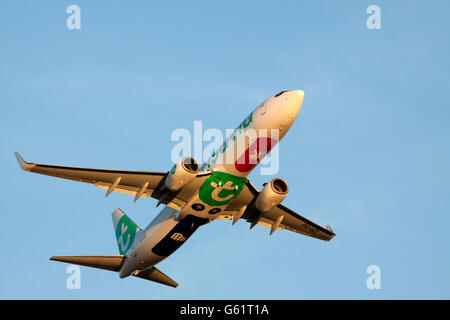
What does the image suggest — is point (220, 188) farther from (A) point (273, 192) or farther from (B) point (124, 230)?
(B) point (124, 230)

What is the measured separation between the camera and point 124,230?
6075cm

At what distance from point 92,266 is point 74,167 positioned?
13.0 metres

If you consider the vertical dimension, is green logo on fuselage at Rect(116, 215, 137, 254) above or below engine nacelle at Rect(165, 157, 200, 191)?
below

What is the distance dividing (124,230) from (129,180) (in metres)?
14.3

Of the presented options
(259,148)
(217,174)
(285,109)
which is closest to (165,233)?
(217,174)

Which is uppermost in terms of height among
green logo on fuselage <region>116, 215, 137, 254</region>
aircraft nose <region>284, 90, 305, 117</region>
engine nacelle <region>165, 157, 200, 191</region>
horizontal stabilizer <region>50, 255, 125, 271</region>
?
aircraft nose <region>284, 90, 305, 117</region>

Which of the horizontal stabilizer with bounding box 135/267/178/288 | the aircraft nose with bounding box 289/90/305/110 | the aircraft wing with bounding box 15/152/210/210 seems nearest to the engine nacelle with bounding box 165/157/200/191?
the aircraft wing with bounding box 15/152/210/210

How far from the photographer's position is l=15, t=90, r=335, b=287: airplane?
4488 centimetres

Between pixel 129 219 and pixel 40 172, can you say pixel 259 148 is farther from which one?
pixel 129 219

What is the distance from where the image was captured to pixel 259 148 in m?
45.3

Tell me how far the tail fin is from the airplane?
10.8 feet

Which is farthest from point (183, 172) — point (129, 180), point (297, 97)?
point (297, 97)

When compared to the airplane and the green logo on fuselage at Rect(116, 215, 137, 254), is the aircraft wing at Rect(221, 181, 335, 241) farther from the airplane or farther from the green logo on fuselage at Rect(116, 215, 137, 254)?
the green logo on fuselage at Rect(116, 215, 137, 254)

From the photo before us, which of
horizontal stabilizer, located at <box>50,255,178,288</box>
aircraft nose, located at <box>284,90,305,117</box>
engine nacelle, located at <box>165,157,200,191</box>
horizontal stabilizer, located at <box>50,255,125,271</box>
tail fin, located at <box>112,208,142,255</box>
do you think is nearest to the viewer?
aircraft nose, located at <box>284,90,305,117</box>
